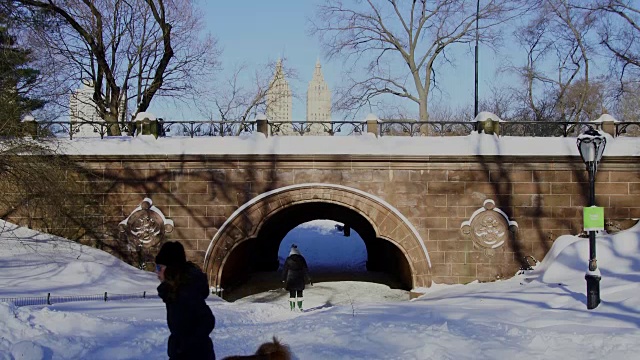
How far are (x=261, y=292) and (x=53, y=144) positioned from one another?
6.54 meters

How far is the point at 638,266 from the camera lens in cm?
1059

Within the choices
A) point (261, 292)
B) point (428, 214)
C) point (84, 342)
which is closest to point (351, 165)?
point (428, 214)

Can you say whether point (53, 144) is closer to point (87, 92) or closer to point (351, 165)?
point (351, 165)

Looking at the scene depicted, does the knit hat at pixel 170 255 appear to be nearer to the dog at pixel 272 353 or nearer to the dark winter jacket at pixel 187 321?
the dark winter jacket at pixel 187 321

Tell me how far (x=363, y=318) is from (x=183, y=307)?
4275 millimetres

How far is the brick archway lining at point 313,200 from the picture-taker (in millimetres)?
13922

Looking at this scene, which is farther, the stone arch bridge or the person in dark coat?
the stone arch bridge

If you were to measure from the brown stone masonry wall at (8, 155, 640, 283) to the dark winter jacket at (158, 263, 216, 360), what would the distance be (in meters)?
9.60

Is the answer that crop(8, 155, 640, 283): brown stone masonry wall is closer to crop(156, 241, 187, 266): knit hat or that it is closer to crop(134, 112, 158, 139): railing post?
crop(134, 112, 158, 139): railing post

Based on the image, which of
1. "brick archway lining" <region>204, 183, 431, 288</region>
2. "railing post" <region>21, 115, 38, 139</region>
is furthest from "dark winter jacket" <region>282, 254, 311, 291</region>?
"railing post" <region>21, 115, 38, 139</region>

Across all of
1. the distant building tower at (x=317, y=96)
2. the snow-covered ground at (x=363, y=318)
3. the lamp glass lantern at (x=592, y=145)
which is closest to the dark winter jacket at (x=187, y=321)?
the snow-covered ground at (x=363, y=318)

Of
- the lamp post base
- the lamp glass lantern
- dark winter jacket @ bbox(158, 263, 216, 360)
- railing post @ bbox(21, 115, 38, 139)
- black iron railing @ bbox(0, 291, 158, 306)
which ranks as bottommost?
A: black iron railing @ bbox(0, 291, 158, 306)

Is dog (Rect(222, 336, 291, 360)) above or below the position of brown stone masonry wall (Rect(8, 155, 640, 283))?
below

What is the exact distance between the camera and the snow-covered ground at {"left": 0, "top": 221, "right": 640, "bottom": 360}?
20.8 feet
